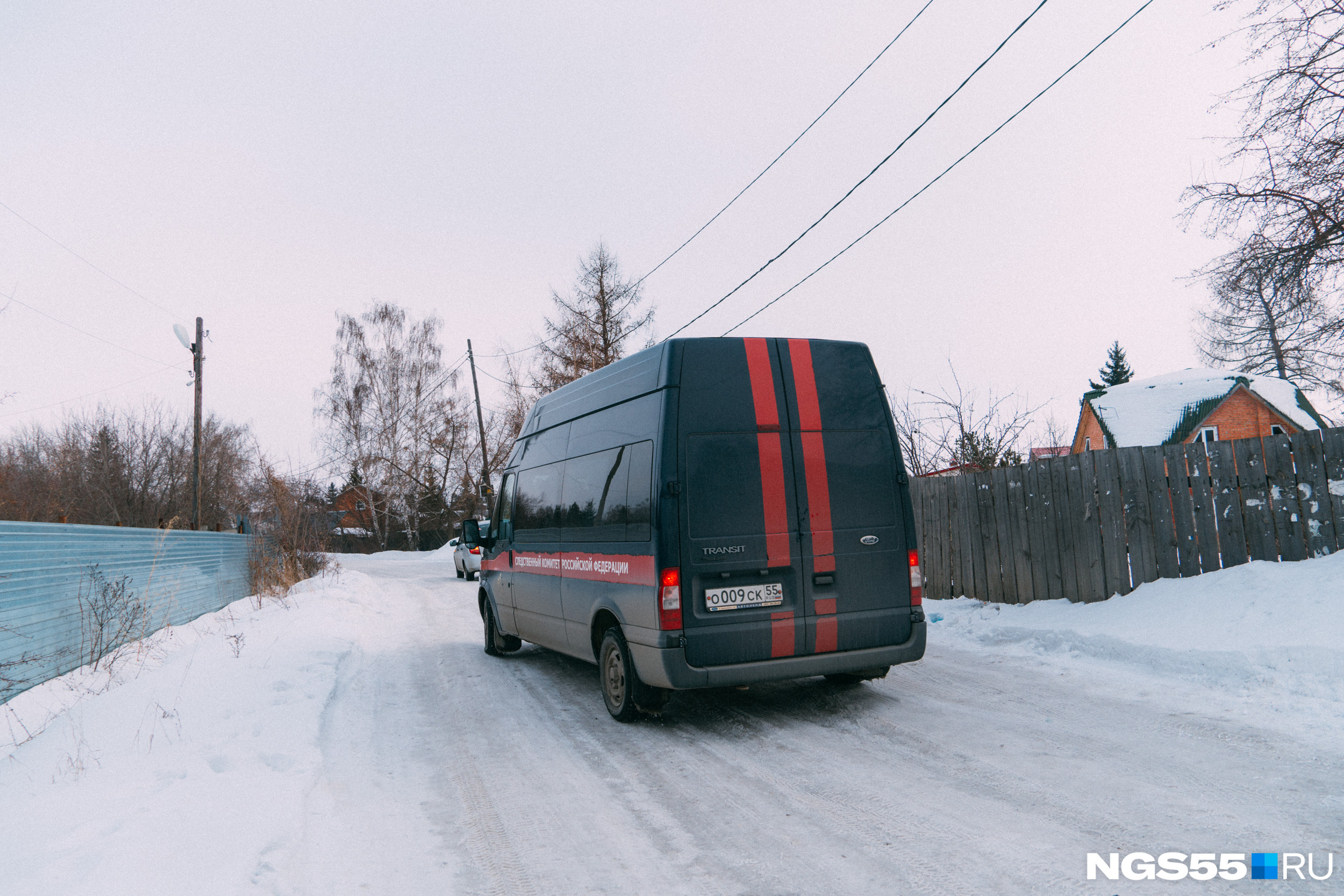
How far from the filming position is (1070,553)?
8172mm

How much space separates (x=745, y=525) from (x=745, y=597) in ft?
1.59

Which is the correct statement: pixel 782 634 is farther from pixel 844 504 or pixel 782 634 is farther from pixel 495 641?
pixel 495 641

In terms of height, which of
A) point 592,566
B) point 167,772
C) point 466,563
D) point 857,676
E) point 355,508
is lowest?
point 857,676

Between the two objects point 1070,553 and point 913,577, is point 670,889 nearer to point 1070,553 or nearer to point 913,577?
point 913,577

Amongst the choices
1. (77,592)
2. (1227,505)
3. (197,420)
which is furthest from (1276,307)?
(197,420)

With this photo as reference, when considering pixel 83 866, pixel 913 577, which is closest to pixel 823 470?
pixel 913 577

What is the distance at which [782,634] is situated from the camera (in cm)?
503

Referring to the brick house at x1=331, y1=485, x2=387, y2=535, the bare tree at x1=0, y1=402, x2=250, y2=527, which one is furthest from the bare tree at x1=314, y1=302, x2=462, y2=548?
the bare tree at x1=0, y1=402, x2=250, y2=527

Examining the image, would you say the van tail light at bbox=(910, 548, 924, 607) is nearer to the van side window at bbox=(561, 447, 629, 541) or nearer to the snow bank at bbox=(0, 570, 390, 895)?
the van side window at bbox=(561, 447, 629, 541)

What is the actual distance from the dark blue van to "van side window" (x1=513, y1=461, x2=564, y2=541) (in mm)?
823

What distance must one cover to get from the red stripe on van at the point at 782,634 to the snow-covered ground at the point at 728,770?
550mm

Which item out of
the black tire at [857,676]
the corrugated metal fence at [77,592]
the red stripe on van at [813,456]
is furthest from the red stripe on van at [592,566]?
the corrugated metal fence at [77,592]

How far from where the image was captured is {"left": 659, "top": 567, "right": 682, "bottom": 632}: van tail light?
484cm

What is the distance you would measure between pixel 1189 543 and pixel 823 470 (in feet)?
14.7
